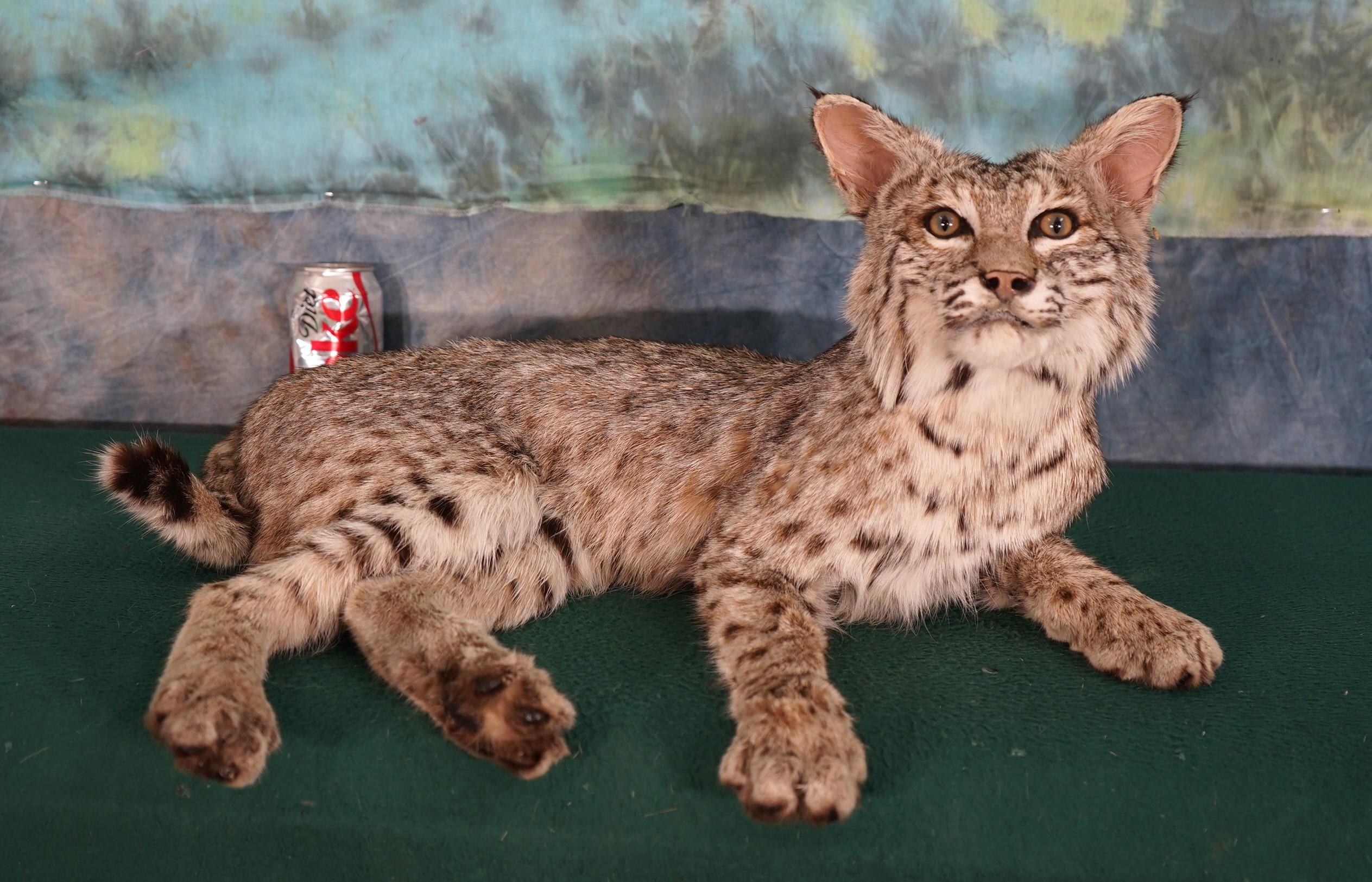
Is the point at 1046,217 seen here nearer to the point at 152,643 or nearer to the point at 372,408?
the point at 372,408

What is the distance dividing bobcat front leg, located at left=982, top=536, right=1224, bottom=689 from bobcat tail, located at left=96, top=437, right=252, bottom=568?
4.73ft

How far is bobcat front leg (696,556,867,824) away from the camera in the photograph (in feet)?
4.74

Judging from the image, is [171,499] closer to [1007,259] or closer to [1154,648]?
[1007,259]

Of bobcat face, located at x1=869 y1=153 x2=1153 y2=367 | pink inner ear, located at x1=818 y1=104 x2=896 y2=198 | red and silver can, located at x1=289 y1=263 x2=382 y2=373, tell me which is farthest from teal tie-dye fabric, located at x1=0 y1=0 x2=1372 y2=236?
bobcat face, located at x1=869 y1=153 x2=1153 y2=367

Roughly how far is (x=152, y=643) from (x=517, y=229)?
155 centimetres

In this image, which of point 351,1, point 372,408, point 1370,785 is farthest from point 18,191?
point 1370,785

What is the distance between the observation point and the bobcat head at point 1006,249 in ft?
5.71

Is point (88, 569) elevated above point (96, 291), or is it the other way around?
point (96, 291)

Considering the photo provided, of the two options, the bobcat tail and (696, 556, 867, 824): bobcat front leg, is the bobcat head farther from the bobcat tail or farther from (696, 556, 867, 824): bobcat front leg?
the bobcat tail

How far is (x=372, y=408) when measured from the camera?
2.22 m

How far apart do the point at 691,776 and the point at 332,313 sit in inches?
72.0

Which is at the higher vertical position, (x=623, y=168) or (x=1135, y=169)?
(x=1135, y=169)

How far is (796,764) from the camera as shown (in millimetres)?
1464

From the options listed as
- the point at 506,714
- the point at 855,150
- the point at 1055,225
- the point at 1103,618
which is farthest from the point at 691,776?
the point at 855,150
